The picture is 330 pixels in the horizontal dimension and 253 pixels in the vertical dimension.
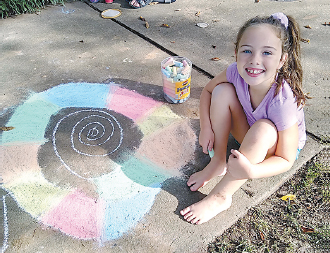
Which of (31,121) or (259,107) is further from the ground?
(259,107)

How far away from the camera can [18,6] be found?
3875mm

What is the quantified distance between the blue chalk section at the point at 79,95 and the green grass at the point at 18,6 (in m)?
1.82

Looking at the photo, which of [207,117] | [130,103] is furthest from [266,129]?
[130,103]

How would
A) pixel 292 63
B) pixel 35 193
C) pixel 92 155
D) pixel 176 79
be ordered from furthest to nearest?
pixel 176 79 → pixel 92 155 → pixel 35 193 → pixel 292 63

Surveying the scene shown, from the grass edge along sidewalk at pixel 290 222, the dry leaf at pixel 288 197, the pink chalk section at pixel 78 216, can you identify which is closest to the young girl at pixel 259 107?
the grass edge along sidewalk at pixel 290 222

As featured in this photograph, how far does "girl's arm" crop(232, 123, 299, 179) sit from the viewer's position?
→ 4.99 feet

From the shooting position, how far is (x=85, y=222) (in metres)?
1.73

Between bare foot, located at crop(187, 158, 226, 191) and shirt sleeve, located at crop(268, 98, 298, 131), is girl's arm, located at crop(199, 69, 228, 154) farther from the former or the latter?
shirt sleeve, located at crop(268, 98, 298, 131)

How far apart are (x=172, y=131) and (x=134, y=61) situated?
105cm

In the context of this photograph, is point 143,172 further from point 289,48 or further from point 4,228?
point 289,48

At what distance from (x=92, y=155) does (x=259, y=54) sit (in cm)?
126

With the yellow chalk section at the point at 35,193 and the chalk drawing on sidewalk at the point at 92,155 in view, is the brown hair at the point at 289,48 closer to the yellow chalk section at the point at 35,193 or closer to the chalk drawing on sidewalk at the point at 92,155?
the chalk drawing on sidewalk at the point at 92,155

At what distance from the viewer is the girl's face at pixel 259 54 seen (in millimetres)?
1487

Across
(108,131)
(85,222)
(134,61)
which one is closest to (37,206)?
(85,222)
